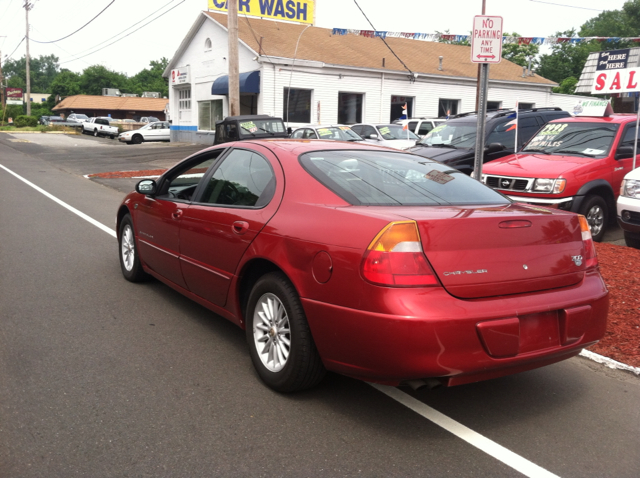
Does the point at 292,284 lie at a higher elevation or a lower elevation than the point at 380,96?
lower

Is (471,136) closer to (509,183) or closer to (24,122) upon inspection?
(509,183)

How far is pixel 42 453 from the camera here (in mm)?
3107

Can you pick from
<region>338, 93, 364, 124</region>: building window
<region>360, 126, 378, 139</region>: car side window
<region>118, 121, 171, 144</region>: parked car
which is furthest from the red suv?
<region>118, 121, 171, 144</region>: parked car

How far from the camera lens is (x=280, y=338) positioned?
388cm

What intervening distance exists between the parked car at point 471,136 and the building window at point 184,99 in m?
25.7

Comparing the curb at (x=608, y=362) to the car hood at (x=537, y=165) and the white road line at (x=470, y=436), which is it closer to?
the white road line at (x=470, y=436)

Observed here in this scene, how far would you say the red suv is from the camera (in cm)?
892

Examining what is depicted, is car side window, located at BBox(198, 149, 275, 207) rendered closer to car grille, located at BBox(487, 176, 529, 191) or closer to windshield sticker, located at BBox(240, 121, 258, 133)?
car grille, located at BBox(487, 176, 529, 191)

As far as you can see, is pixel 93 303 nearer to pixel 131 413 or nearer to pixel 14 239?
pixel 131 413

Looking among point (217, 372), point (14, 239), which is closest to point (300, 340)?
point (217, 372)

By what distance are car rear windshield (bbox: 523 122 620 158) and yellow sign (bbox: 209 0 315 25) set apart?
25.0 meters

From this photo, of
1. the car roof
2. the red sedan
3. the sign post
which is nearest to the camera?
the red sedan

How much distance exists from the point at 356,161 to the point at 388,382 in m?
1.71

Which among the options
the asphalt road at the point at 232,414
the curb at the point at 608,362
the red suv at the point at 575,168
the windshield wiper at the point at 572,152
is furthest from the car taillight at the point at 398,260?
the windshield wiper at the point at 572,152
